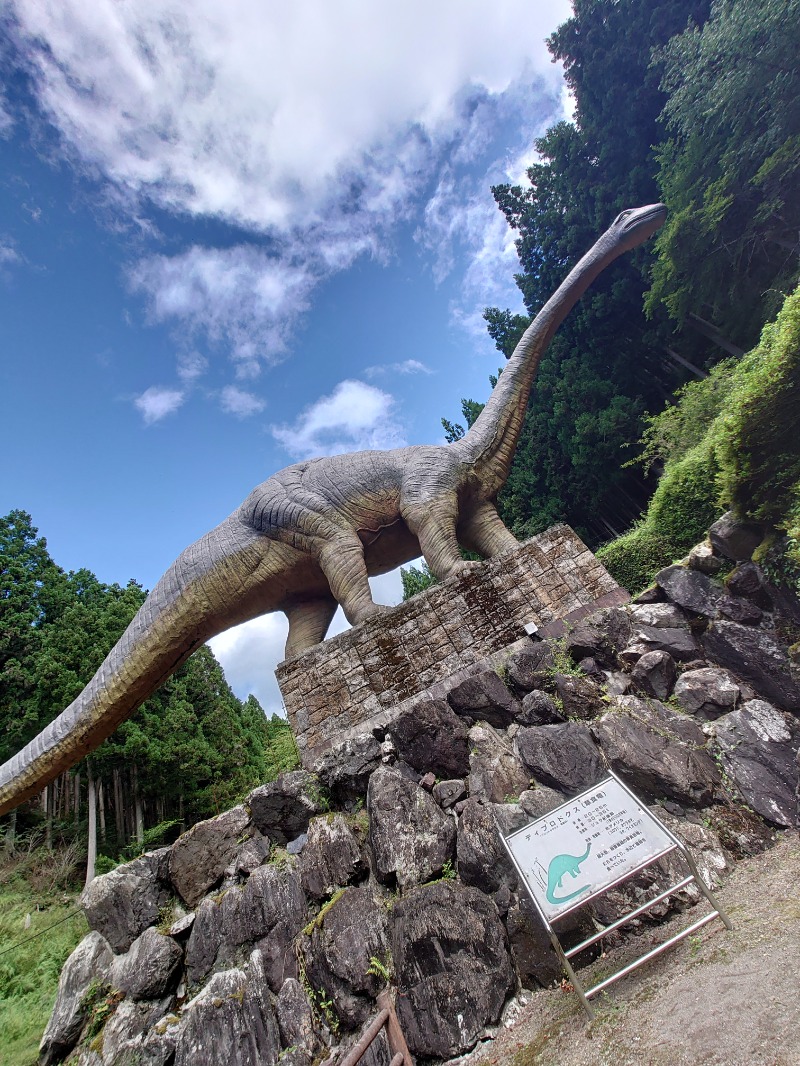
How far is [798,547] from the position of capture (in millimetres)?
3598

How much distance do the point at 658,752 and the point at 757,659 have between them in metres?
1.17

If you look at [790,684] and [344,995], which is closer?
[344,995]

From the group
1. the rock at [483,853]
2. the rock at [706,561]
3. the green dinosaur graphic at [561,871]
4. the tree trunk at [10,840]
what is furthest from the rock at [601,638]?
the tree trunk at [10,840]

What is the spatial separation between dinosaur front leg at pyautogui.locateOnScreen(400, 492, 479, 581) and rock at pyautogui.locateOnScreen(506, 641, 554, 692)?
48.5 inches

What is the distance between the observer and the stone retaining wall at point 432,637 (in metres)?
4.93

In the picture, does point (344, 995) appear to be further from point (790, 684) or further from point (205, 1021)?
point (790, 684)

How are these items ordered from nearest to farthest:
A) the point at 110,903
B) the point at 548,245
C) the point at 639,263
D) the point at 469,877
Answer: the point at 469,877, the point at 110,903, the point at 639,263, the point at 548,245

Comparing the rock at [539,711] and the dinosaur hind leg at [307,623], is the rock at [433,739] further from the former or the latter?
the dinosaur hind leg at [307,623]

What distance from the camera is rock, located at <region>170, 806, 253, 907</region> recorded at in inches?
163

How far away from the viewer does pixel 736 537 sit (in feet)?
14.3

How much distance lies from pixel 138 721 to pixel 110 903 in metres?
8.51

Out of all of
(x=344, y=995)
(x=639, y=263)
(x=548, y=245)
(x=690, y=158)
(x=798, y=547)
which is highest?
(x=548, y=245)

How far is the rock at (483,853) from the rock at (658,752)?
76 cm

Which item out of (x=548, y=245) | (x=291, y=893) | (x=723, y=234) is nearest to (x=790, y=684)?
(x=291, y=893)
